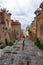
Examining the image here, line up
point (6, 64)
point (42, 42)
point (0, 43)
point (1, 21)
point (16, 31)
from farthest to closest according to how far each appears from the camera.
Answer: point (16, 31) < point (1, 21) < point (0, 43) < point (42, 42) < point (6, 64)

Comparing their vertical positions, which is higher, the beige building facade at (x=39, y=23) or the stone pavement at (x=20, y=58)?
the beige building facade at (x=39, y=23)

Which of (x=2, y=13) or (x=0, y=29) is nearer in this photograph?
(x=0, y=29)

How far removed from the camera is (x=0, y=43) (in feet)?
125

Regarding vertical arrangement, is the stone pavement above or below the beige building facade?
below

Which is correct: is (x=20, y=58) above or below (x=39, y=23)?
below

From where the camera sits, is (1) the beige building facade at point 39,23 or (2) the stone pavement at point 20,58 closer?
(2) the stone pavement at point 20,58

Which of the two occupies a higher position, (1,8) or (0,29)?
(1,8)

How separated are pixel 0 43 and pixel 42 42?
11170 mm

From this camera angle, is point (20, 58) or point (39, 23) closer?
point (20, 58)

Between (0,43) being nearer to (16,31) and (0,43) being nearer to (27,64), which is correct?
(27,64)

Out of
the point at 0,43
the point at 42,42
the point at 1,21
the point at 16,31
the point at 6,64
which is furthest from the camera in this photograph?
the point at 16,31

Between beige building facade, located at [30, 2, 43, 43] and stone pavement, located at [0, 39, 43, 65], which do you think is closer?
stone pavement, located at [0, 39, 43, 65]

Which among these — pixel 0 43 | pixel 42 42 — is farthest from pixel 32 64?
pixel 0 43

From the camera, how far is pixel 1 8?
47.0m
